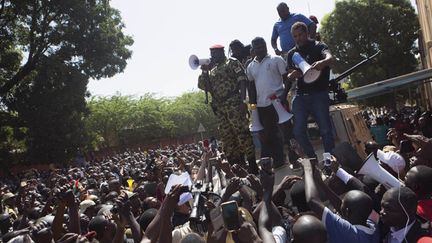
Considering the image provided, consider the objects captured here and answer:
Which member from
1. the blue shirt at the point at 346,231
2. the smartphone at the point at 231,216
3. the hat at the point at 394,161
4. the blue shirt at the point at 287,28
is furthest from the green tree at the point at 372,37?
the smartphone at the point at 231,216

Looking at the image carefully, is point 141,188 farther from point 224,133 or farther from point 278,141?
point 278,141

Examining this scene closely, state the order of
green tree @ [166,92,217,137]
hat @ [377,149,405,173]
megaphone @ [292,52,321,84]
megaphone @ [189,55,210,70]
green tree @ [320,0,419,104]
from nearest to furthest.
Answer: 1. hat @ [377,149,405,173]
2. megaphone @ [292,52,321,84]
3. megaphone @ [189,55,210,70]
4. green tree @ [320,0,419,104]
5. green tree @ [166,92,217,137]

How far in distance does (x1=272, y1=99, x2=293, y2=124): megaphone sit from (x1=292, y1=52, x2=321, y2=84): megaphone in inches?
29.5

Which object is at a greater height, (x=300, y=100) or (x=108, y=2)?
(x=108, y=2)

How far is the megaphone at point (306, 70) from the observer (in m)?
4.41

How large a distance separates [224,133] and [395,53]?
73.3 feet

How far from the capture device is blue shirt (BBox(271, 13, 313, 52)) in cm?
614

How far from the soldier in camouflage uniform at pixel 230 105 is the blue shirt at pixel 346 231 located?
Answer: 11.1 ft

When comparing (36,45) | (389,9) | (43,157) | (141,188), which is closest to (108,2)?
(36,45)

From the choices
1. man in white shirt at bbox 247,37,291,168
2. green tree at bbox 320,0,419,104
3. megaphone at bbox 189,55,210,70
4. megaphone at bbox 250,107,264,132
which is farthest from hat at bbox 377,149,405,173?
green tree at bbox 320,0,419,104

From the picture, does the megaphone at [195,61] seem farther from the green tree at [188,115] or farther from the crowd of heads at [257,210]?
the green tree at [188,115]

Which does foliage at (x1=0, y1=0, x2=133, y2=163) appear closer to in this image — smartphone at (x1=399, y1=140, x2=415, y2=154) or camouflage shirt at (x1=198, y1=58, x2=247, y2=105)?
camouflage shirt at (x1=198, y1=58, x2=247, y2=105)

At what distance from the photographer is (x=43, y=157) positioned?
21438 mm

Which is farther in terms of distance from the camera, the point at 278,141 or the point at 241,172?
the point at 278,141
